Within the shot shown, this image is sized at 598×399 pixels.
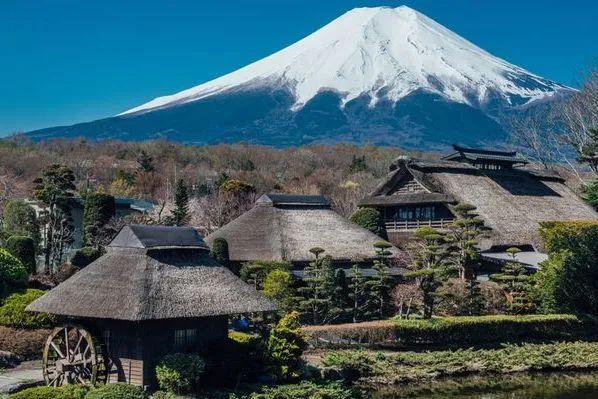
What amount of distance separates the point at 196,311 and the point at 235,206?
32515 mm

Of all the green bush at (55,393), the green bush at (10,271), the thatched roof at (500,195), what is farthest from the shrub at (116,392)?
the thatched roof at (500,195)

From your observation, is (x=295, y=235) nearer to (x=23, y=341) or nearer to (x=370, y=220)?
(x=370, y=220)

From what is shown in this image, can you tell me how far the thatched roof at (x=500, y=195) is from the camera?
40719mm

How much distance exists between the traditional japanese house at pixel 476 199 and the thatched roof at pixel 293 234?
251 inches

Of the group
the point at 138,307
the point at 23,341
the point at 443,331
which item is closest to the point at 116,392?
the point at 138,307

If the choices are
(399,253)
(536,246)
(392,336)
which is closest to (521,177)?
(536,246)

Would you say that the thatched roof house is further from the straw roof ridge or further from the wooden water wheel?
the wooden water wheel

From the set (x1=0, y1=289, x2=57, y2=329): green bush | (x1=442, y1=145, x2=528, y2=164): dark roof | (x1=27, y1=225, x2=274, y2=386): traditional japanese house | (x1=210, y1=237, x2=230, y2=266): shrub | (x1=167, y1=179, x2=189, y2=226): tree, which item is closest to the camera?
(x1=27, y1=225, x2=274, y2=386): traditional japanese house

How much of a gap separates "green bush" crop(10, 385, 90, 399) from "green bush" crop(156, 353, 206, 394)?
1845 millimetres

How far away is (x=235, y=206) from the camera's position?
52.8m

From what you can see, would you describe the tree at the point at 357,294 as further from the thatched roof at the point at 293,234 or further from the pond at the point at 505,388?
the pond at the point at 505,388

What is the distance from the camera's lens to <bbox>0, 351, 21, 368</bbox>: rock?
23438 millimetres

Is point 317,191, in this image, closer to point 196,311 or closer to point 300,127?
point 196,311

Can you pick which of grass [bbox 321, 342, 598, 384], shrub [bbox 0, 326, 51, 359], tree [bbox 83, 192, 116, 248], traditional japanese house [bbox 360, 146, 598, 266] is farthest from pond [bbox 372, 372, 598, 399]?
tree [bbox 83, 192, 116, 248]
